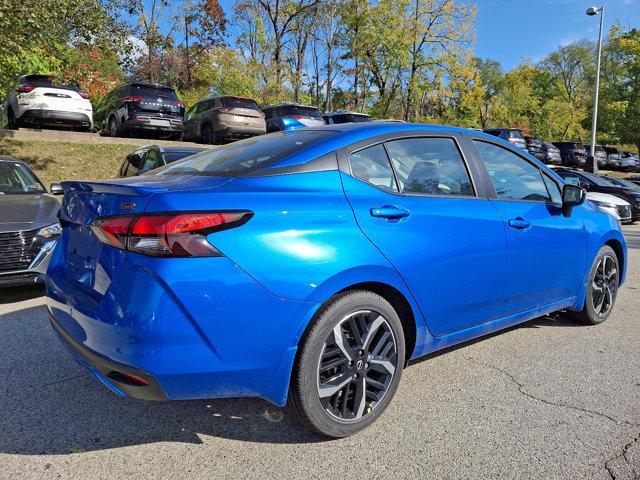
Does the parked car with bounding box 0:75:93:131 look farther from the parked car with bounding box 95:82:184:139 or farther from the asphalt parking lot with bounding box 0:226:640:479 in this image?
the asphalt parking lot with bounding box 0:226:640:479

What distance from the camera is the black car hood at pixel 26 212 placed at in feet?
16.6

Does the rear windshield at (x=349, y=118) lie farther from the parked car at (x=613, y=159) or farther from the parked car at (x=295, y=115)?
the parked car at (x=613, y=159)

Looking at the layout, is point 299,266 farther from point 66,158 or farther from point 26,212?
point 66,158

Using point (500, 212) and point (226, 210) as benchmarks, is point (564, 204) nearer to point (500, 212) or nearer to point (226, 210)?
point (500, 212)

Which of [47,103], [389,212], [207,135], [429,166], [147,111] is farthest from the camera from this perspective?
[207,135]

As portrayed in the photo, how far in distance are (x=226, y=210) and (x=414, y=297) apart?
46.5 inches

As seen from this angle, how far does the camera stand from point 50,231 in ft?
17.0

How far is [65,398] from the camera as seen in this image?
3045 millimetres

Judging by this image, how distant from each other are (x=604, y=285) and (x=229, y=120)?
11.9m

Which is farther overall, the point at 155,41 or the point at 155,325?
the point at 155,41

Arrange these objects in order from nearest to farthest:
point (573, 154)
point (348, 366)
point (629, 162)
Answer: point (348, 366), point (573, 154), point (629, 162)

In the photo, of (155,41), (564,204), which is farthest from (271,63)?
(564,204)

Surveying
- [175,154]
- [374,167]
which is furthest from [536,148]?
[374,167]

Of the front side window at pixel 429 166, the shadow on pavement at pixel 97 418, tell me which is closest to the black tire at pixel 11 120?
the shadow on pavement at pixel 97 418
